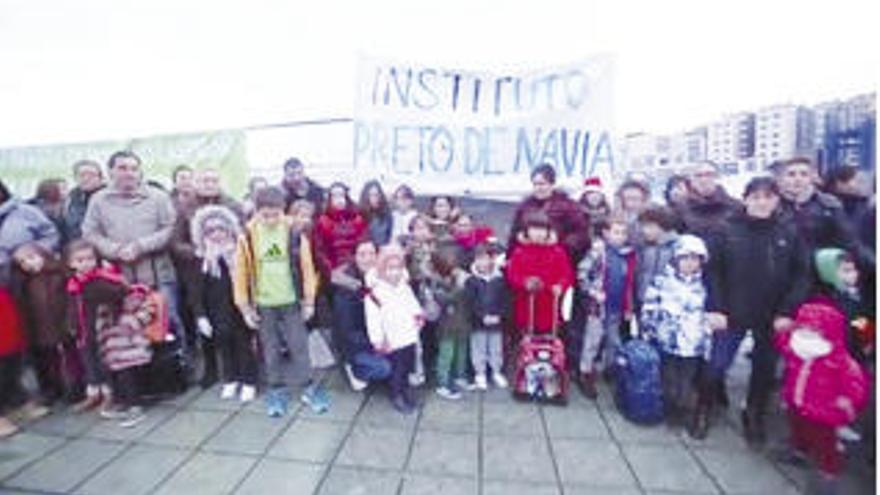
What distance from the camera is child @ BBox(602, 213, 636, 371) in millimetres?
4465

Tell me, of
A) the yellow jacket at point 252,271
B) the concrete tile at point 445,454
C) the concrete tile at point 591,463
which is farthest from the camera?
the yellow jacket at point 252,271

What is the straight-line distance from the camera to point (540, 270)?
14.9ft

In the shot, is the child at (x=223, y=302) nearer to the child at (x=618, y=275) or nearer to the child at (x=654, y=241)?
the child at (x=618, y=275)

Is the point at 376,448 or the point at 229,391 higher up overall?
the point at 229,391

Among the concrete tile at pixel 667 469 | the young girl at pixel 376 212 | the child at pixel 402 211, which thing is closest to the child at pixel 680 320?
the concrete tile at pixel 667 469

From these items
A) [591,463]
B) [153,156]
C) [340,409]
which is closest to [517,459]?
[591,463]

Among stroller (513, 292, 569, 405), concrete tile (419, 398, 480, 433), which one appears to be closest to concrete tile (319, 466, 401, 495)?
concrete tile (419, 398, 480, 433)

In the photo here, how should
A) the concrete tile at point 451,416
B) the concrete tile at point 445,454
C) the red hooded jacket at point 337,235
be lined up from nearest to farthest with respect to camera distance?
the concrete tile at point 445,454
the concrete tile at point 451,416
the red hooded jacket at point 337,235

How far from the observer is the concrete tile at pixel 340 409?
13.8ft

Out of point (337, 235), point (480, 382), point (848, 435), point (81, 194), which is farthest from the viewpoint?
point (337, 235)

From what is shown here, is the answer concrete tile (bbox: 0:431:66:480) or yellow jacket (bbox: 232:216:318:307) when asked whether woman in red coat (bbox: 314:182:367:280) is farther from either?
concrete tile (bbox: 0:431:66:480)

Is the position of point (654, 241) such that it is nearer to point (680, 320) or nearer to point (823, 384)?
point (680, 320)

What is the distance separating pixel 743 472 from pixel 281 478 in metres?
2.68

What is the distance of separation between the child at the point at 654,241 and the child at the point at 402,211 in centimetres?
192
